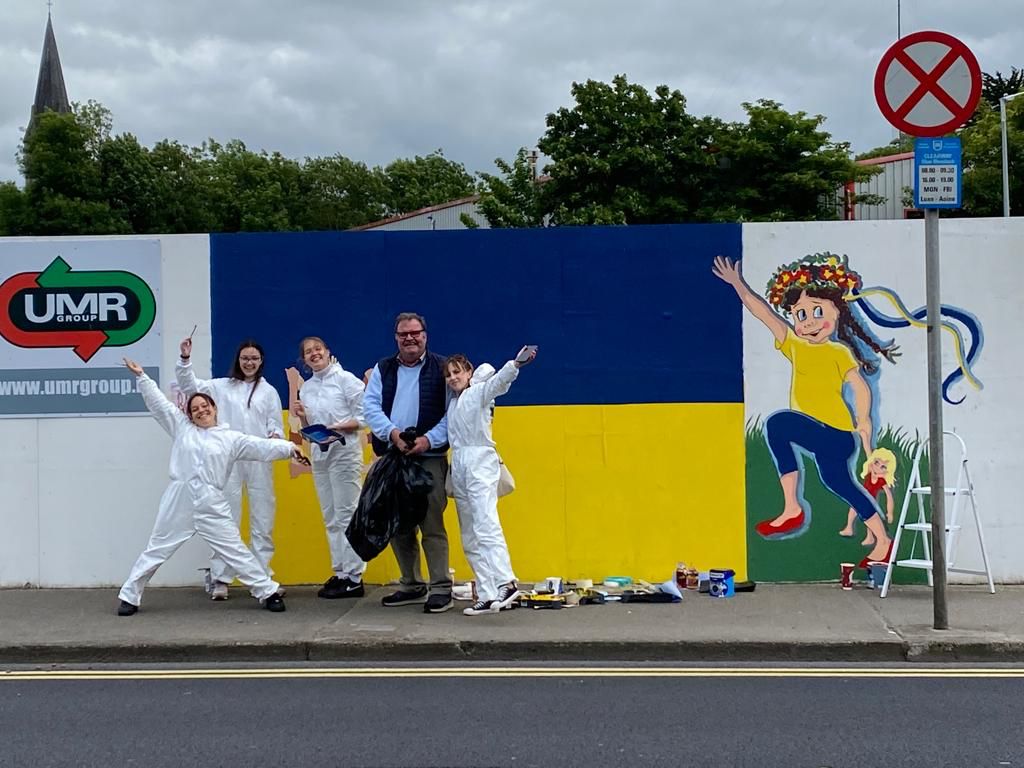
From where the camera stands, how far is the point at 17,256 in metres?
8.66

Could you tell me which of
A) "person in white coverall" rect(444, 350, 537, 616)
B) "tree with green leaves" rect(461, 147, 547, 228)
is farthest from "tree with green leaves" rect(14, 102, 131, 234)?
"person in white coverall" rect(444, 350, 537, 616)

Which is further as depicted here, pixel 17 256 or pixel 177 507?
pixel 17 256

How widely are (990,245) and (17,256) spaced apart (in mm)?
7412

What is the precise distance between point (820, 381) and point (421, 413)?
3035 millimetres

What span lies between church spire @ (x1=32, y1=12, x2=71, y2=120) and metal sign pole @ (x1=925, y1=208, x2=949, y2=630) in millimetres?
68784

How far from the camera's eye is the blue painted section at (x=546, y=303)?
8.45m

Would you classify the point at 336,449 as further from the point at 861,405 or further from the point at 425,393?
the point at 861,405

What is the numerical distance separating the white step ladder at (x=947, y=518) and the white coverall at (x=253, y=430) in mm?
4490

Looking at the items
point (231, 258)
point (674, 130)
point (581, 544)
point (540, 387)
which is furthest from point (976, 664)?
point (674, 130)

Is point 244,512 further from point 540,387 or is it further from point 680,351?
point 680,351

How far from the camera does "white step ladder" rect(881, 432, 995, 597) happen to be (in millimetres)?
7969

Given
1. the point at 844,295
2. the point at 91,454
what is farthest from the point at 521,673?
the point at 91,454

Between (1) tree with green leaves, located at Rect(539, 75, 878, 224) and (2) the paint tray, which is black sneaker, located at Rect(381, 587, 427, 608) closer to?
(2) the paint tray

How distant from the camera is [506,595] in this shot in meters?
7.50
